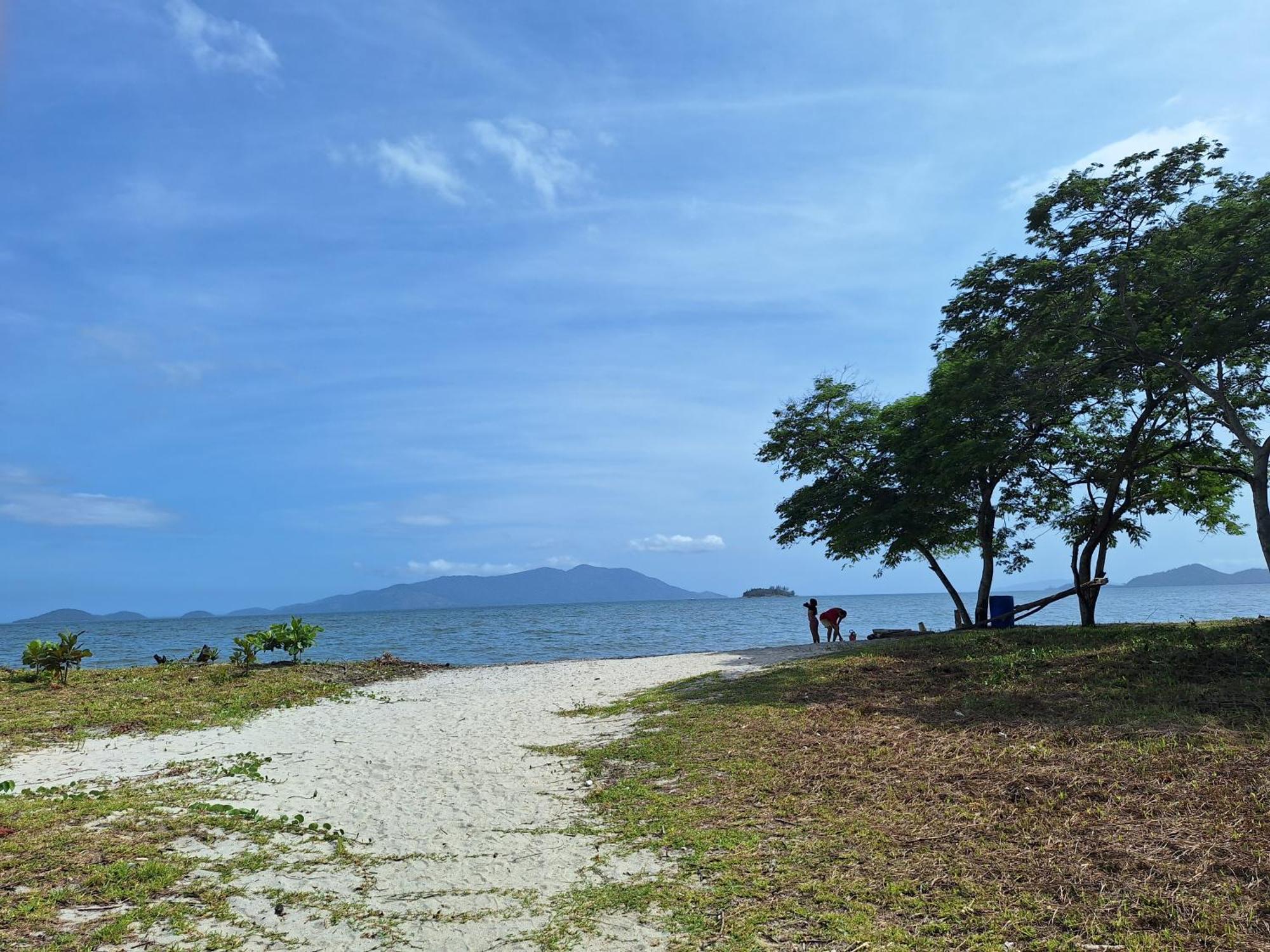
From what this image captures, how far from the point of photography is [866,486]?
26000 mm

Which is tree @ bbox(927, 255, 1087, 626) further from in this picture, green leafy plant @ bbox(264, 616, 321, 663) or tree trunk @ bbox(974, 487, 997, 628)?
green leafy plant @ bbox(264, 616, 321, 663)

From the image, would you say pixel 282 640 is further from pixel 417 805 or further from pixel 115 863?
pixel 115 863

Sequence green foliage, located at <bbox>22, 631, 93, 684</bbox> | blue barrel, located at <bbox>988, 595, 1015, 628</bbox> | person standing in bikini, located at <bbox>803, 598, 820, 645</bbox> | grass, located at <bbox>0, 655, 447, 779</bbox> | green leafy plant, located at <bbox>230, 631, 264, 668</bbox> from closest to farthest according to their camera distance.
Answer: grass, located at <bbox>0, 655, 447, 779</bbox> → green foliage, located at <bbox>22, 631, 93, 684</bbox> → green leafy plant, located at <bbox>230, 631, 264, 668</bbox> → blue barrel, located at <bbox>988, 595, 1015, 628</bbox> → person standing in bikini, located at <bbox>803, 598, 820, 645</bbox>

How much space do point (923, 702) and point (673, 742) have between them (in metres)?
3.98

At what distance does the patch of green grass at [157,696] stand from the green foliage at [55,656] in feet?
1.16

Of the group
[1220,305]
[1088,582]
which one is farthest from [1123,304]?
[1088,582]

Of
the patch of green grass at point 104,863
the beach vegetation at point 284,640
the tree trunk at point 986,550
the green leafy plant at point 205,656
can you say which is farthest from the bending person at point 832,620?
the patch of green grass at point 104,863

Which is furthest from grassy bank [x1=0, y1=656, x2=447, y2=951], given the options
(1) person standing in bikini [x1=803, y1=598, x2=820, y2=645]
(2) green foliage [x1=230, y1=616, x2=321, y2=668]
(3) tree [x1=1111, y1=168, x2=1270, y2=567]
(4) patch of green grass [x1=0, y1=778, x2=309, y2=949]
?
(1) person standing in bikini [x1=803, y1=598, x2=820, y2=645]

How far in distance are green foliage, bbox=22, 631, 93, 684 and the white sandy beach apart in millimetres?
7293

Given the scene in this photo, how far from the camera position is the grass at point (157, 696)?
13.2 m

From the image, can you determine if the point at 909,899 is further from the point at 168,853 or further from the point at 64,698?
the point at 64,698

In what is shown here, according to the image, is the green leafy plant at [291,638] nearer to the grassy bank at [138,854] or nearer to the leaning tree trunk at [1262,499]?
the grassy bank at [138,854]

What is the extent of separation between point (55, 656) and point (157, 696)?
446 cm

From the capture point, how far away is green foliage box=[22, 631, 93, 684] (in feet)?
61.0
